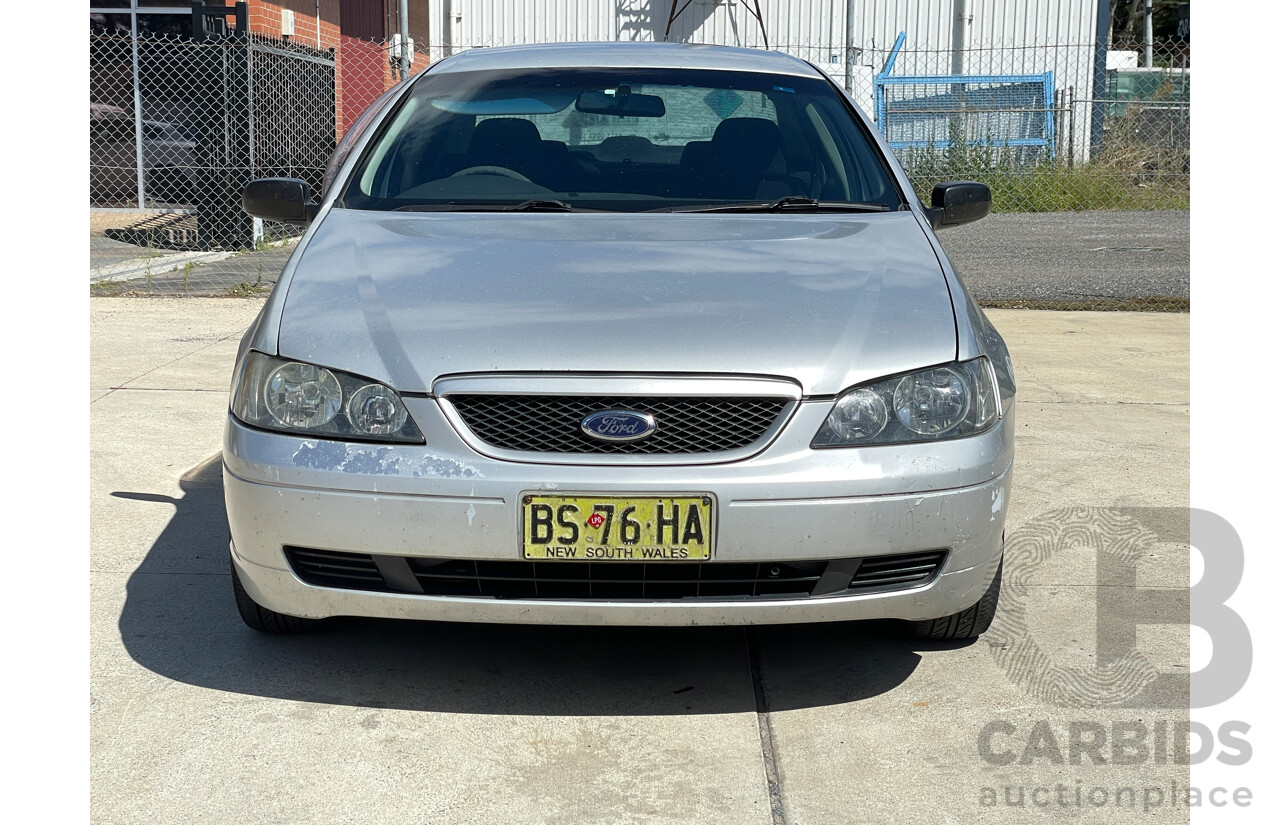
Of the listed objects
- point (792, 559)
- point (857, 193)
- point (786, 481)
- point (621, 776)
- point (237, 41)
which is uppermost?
point (237, 41)

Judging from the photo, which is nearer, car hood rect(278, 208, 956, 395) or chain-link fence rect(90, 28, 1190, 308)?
car hood rect(278, 208, 956, 395)

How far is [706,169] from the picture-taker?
13.1ft

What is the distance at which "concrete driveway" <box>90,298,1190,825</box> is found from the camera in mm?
2621

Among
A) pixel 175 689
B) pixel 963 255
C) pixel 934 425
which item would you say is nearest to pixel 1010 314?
pixel 963 255

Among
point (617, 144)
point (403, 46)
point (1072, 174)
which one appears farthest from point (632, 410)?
point (1072, 174)

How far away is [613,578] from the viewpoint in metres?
2.80

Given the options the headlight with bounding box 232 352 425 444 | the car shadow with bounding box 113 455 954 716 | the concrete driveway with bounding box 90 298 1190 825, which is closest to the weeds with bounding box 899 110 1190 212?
the concrete driveway with bounding box 90 298 1190 825

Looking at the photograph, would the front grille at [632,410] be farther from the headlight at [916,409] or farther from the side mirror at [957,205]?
the side mirror at [957,205]

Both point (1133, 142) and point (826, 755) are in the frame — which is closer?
point (826, 755)

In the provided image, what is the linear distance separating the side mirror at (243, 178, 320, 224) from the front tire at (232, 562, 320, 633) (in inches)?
50.3

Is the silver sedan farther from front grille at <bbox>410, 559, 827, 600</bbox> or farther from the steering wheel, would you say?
the steering wheel

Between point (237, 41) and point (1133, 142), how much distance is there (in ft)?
37.0
